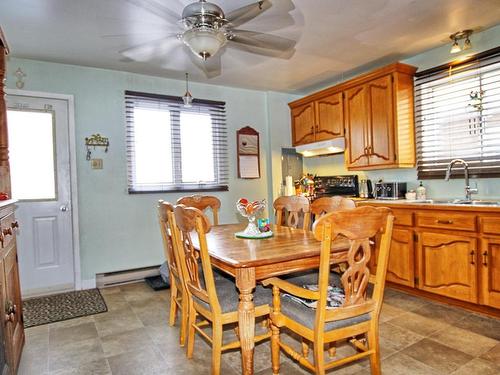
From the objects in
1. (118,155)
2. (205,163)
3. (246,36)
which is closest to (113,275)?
(118,155)

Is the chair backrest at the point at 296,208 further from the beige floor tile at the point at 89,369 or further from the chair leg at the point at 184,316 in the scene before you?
the beige floor tile at the point at 89,369

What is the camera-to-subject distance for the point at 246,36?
225cm

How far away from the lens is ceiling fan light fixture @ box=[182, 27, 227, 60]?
1976mm

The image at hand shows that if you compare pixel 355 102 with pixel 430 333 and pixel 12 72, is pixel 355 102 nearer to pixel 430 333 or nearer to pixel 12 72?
pixel 430 333

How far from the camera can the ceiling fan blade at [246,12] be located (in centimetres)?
185

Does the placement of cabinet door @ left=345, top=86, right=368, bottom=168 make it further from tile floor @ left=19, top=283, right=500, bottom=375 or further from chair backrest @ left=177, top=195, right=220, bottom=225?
chair backrest @ left=177, top=195, right=220, bottom=225

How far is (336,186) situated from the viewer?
14.8 ft

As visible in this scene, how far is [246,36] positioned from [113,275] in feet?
10.0

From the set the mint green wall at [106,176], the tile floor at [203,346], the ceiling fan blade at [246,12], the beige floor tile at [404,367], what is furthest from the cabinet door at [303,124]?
the beige floor tile at [404,367]

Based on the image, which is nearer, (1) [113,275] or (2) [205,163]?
(1) [113,275]

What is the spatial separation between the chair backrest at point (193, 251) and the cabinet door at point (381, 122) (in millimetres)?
2473

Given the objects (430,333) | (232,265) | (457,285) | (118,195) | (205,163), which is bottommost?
(430,333)

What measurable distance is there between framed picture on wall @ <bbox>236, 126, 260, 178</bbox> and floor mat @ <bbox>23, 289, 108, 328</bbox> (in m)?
2.38

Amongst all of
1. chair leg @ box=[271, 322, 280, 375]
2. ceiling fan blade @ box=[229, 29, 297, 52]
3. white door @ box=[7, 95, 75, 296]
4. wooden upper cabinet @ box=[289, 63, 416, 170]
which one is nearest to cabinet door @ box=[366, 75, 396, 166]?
wooden upper cabinet @ box=[289, 63, 416, 170]
